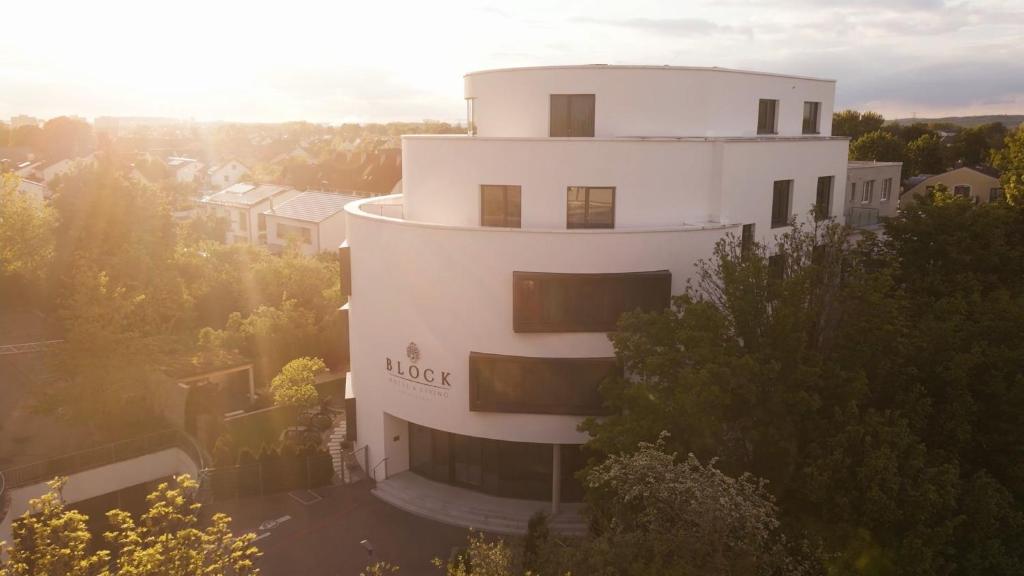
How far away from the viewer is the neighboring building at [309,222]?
2357 inches

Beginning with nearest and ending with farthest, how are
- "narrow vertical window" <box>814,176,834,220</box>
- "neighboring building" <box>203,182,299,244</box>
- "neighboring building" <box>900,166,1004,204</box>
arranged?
"narrow vertical window" <box>814,176,834,220</box>, "neighboring building" <box>900,166,1004,204</box>, "neighboring building" <box>203,182,299,244</box>

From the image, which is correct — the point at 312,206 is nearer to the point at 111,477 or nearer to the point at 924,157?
the point at 111,477

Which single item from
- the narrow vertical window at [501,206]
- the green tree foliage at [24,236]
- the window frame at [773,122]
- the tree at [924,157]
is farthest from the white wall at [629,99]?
the tree at [924,157]

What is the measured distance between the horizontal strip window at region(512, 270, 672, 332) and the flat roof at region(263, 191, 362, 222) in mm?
38688

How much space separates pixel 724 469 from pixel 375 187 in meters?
72.3

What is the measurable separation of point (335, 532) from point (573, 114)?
695 inches

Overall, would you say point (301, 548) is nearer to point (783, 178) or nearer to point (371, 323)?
point (371, 323)

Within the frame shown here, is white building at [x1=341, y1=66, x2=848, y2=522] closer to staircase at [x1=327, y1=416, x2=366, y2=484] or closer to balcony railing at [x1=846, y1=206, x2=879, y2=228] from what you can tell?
staircase at [x1=327, y1=416, x2=366, y2=484]

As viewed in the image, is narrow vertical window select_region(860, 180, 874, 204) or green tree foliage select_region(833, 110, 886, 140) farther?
green tree foliage select_region(833, 110, 886, 140)

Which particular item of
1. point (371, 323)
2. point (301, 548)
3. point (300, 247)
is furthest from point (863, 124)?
point (301, 548)

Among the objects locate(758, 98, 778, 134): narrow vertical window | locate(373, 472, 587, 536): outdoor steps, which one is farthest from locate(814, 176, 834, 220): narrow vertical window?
locate(373, 472, 587, 536): outdoor steps

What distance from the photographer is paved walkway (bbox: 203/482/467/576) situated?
24.4 metres

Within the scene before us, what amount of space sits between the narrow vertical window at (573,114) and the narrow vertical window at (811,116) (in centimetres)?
1220

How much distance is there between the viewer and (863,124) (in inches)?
3703
